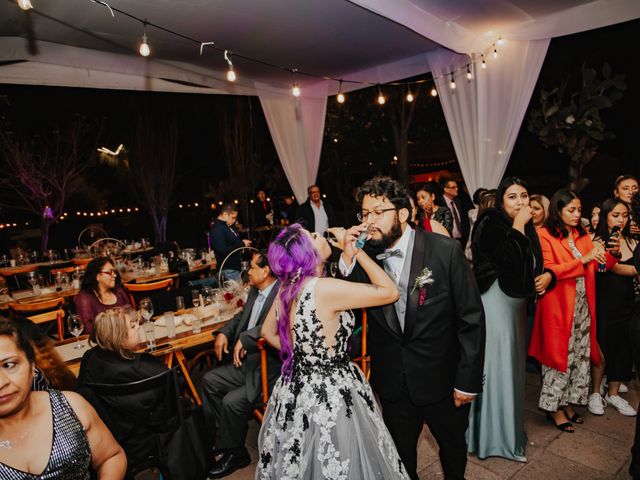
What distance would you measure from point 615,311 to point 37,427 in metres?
3.76

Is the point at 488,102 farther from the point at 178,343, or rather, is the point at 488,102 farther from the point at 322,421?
the point at 322,421

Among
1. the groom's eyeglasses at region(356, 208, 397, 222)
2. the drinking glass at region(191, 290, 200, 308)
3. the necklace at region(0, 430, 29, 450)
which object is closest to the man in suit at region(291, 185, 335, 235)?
the drinking glass at region(191, 290, 200, 308)

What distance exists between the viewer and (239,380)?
314 centimetres

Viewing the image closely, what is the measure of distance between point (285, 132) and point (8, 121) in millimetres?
6575

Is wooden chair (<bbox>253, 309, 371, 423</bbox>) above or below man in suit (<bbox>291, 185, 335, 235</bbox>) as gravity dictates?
below

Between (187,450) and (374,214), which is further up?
(374,214)

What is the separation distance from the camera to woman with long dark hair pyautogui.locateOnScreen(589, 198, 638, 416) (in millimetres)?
3178

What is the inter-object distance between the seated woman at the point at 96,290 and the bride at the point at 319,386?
2.38 metres

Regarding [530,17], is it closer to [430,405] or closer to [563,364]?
[563,364]

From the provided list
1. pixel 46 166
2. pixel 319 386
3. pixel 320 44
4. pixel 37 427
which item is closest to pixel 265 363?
pixel 319 386

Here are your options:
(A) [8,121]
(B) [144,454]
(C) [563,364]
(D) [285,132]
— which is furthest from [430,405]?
(A) [8,121]

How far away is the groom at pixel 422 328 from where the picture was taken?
1.97 meters

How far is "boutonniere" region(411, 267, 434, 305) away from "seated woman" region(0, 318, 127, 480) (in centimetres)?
142

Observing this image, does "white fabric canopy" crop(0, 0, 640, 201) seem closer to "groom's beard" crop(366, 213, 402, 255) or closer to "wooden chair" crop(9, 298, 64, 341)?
"groom's beard" crop(366, 213, 402, 255)
